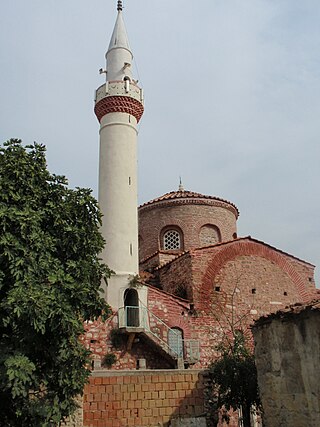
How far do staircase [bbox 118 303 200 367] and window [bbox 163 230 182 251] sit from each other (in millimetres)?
7410

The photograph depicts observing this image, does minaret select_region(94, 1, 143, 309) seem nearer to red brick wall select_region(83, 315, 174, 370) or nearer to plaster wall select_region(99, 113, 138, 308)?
plaster wall select_region(99, 113, 138, 308)

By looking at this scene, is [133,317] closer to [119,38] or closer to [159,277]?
[159,277]

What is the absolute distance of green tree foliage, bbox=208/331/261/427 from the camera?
1266 cm

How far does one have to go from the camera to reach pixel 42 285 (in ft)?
30.1

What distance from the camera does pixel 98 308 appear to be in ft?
33.2

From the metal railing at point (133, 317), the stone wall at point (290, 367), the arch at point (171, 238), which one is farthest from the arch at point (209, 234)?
the stone wall at point (290, 367)

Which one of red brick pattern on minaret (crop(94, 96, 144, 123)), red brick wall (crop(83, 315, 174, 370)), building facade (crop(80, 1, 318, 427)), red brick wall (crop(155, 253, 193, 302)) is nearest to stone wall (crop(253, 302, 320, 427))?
building facade (crop(80, 1, 318, 427))

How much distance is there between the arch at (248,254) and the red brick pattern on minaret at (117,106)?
265 inches

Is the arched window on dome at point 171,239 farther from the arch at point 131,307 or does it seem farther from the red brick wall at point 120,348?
the red brick wall at point 120,348

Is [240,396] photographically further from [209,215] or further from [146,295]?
[209,215]

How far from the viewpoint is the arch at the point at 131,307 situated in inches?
641

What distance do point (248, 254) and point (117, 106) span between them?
27.1ft

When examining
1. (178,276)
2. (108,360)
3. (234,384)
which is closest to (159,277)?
(178,276)

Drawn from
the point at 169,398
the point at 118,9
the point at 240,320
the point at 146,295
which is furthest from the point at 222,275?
the point at 118,9
